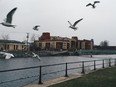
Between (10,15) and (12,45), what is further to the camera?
(12,45)

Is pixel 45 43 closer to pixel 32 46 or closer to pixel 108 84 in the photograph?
pixel 32 46

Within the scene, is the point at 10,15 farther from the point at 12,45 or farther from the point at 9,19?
the point at 12,45

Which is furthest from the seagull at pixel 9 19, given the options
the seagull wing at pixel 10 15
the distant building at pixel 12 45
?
the distant building at pixel 12 45

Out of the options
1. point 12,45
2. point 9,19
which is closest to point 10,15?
point 9,19

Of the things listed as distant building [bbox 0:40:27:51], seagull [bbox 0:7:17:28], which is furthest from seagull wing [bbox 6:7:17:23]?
→ distant building [bbox 0:40:27:51]

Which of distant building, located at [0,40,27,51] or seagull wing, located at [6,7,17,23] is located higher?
distant building, located at [0,40,27,51]

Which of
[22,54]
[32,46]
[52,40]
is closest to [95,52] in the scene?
[52,40]

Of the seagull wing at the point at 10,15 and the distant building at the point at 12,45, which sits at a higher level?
the distant building at the point at 12,45

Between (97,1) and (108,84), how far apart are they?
4447 mm

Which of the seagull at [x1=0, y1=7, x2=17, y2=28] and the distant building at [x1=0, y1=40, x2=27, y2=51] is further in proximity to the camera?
the distant building at [x1=0, y1=40, x2=27, y2=51]

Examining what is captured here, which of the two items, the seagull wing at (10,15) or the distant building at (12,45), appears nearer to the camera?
the seagull wing at (10,15)

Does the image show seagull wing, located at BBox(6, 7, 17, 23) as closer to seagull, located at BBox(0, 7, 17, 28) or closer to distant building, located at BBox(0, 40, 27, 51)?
seagull, located at BBox(0, 7, 17, 28)

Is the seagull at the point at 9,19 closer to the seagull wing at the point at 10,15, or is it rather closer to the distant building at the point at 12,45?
the seagull wing at the point at 10,15

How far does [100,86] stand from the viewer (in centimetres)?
1570
